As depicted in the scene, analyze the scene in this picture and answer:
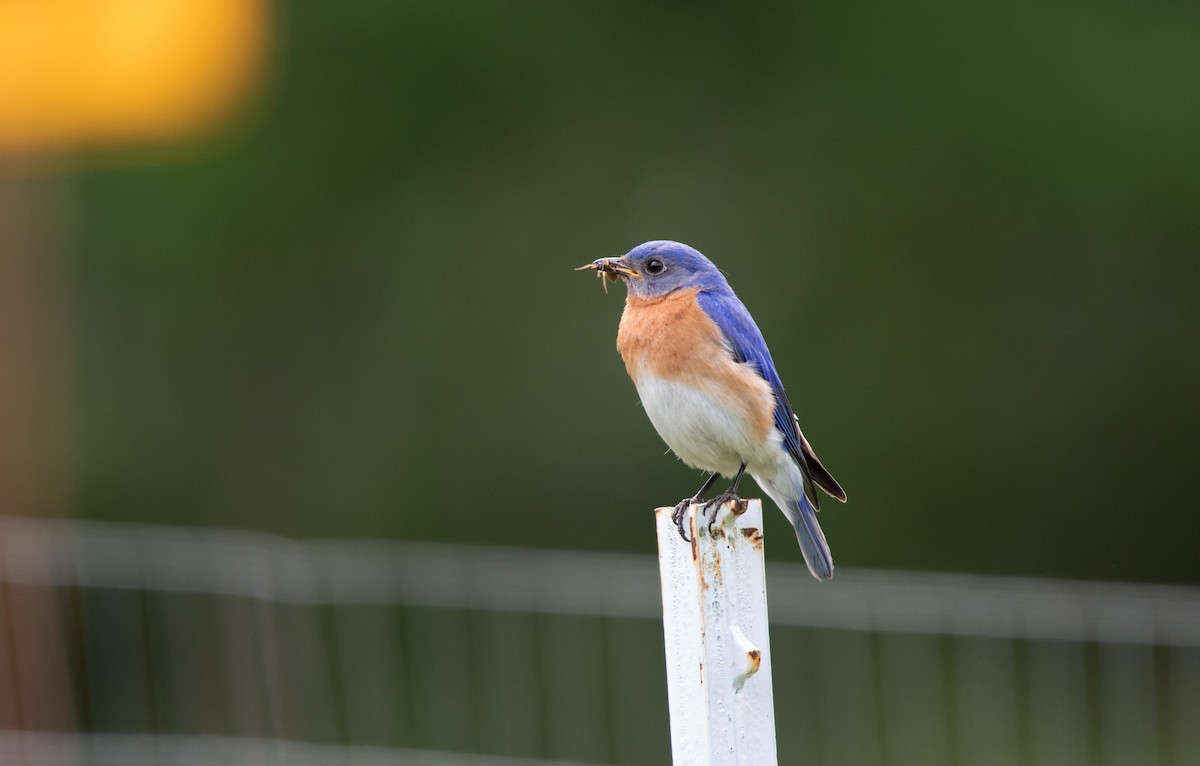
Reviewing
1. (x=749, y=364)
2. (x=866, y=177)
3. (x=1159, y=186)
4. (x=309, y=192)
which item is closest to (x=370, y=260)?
(x=309, y=192)

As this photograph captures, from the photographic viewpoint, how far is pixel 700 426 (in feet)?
11.7

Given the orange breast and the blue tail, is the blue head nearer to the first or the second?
the orange breast

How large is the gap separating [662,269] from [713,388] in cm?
46

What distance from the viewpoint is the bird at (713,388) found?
3602 millimetres

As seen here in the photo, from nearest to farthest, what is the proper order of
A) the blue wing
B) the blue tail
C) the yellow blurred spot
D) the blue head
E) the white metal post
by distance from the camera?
the white metal post, the blue tail, the blue wing, the blue head, the yellow blurred spot

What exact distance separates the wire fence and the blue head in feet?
6.67

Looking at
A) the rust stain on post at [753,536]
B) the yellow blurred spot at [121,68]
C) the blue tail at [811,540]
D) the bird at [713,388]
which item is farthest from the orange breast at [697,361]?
the yellow blurred spot at [121,68]

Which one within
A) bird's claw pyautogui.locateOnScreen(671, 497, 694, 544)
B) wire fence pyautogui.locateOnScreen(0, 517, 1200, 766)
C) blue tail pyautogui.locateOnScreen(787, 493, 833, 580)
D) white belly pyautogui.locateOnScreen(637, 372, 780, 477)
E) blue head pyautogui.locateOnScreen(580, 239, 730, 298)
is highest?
blue head pyautogui.locateOnScreen(580, 239, 730, 298)

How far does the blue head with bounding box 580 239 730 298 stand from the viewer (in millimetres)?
3895

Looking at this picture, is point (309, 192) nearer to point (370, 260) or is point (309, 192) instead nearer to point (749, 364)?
point (370, 260)

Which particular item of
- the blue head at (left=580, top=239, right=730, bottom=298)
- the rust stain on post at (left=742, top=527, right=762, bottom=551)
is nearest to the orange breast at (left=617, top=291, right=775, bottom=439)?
the blue head at (left=580, top=239, right=730, bottom=298)

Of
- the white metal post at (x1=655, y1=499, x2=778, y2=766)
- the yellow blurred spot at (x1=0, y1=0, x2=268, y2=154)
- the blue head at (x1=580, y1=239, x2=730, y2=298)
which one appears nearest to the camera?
the white metal post at (x1=655, y1=499, x2=778, y2=766)

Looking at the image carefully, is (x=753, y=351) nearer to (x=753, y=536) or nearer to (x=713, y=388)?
(x=713, y=388)

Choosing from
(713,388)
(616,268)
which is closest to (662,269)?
(616,268)
